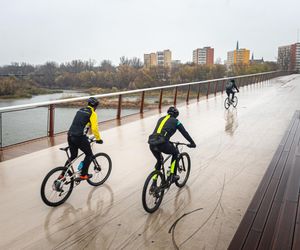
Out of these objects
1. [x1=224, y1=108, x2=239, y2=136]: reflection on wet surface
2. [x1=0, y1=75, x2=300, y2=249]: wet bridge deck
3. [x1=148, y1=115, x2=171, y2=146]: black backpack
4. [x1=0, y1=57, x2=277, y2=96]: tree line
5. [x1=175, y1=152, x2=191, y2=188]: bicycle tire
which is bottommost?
[x1=0, y1=75, x2=300, y2=249]: wet bridge deck

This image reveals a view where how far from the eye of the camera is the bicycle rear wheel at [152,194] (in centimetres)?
418

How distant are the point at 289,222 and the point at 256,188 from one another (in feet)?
4.35

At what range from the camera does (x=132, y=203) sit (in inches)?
182

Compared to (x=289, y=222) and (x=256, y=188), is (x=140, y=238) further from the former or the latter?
(x=256, y=188)

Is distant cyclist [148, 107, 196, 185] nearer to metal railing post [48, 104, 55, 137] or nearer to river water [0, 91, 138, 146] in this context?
river water [0, 91, 138, 146]

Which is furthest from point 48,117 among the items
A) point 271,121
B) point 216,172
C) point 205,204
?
point 271,121

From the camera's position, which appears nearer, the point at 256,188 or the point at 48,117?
the point at 256,188

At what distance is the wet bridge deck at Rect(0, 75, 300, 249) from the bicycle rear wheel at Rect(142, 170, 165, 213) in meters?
0.11

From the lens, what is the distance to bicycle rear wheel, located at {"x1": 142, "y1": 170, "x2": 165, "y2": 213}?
13.7ft

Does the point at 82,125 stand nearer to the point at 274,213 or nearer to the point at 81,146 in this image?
the point at 81,146

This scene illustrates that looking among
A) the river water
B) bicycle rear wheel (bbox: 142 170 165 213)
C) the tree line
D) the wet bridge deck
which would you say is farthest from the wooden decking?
the tree line

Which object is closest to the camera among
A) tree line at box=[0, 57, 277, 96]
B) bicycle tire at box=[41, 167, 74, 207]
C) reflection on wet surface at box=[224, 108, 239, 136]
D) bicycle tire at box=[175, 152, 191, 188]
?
bicycle tire at box=[41, 167, 74, 207]

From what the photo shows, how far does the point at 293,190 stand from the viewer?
486 centimetres

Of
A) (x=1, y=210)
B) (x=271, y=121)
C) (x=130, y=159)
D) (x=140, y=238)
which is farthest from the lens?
(x=271, y=121)
